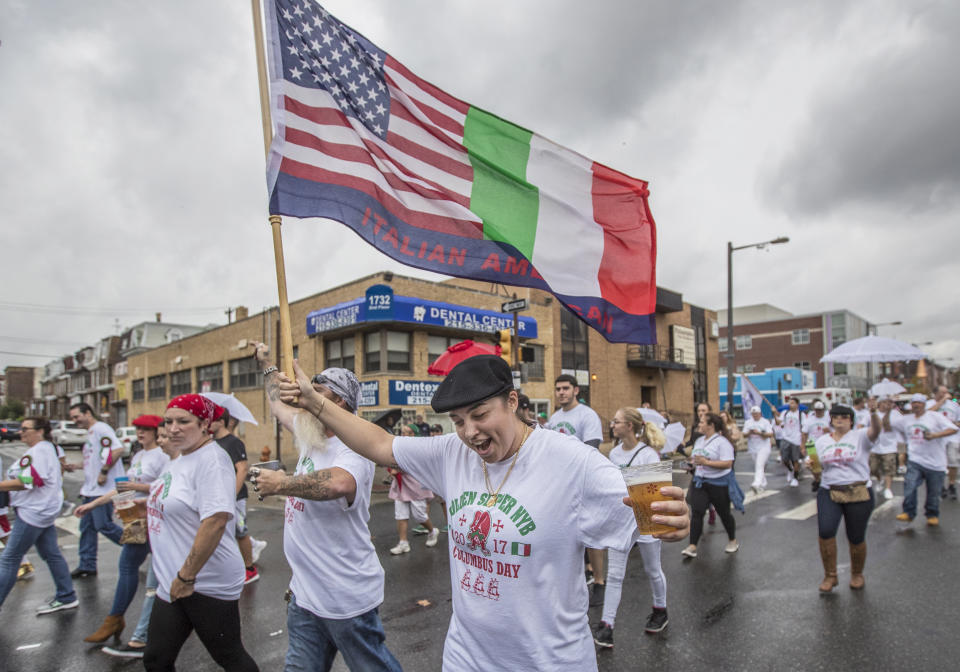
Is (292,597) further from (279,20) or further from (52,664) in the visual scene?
(279,20)

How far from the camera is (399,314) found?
1989 cm

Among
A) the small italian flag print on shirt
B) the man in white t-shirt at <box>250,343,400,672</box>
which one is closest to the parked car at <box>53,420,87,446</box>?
the man in white t-shirt at <box>250,343,400,672</box>

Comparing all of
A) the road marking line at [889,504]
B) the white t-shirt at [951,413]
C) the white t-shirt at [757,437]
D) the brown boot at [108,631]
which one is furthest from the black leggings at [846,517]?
the white t-shirt at [757,437]

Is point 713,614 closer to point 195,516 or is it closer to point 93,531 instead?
point 195,516

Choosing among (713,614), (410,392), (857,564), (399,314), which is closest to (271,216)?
(713,614)

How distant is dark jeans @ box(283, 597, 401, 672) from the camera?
2.79 metres

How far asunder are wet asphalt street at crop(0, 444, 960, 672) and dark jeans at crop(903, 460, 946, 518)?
0.77 meters

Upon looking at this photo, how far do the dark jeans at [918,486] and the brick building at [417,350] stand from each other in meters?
5.29

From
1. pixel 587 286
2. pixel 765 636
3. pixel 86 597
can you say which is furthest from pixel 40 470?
pixel 765 636

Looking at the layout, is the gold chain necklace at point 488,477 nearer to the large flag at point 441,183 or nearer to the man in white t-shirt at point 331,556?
the man in white t-shirt at point 331,556

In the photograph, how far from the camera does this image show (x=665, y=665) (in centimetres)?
421

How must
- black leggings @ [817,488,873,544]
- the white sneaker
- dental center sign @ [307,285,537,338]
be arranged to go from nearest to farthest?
black leggings @ [817,488,873,544], the white sneaker, dental center sign @ [307,285,537,338]

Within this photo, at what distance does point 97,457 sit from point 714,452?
7.36m

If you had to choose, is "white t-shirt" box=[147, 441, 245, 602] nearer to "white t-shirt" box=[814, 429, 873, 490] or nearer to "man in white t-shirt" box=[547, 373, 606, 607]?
"man in white t-shirt" box=[547, 373, 606, 607]
